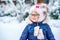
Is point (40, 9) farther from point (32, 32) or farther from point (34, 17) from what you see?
point (32, 32)

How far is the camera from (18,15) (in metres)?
2.11

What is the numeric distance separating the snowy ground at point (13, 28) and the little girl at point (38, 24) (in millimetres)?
53

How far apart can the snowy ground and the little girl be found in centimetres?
5

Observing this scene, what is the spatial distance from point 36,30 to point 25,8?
194 mm

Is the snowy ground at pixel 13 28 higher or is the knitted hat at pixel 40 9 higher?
the knitted hat at pixel 40 9

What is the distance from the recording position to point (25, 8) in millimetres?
2098

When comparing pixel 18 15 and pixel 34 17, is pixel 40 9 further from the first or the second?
pixel 18 15

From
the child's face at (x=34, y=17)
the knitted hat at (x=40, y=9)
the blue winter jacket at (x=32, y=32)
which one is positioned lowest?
the blue winter jacket at (x=32, y=32)

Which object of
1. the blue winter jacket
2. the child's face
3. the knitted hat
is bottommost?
the blue winter jacket

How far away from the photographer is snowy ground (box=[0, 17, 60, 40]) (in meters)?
2.10

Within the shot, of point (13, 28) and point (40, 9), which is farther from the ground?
point (40, 9)

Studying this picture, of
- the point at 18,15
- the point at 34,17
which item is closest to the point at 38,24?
the point at 34,17

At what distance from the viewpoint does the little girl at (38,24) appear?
2.07m

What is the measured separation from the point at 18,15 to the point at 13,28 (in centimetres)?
11
